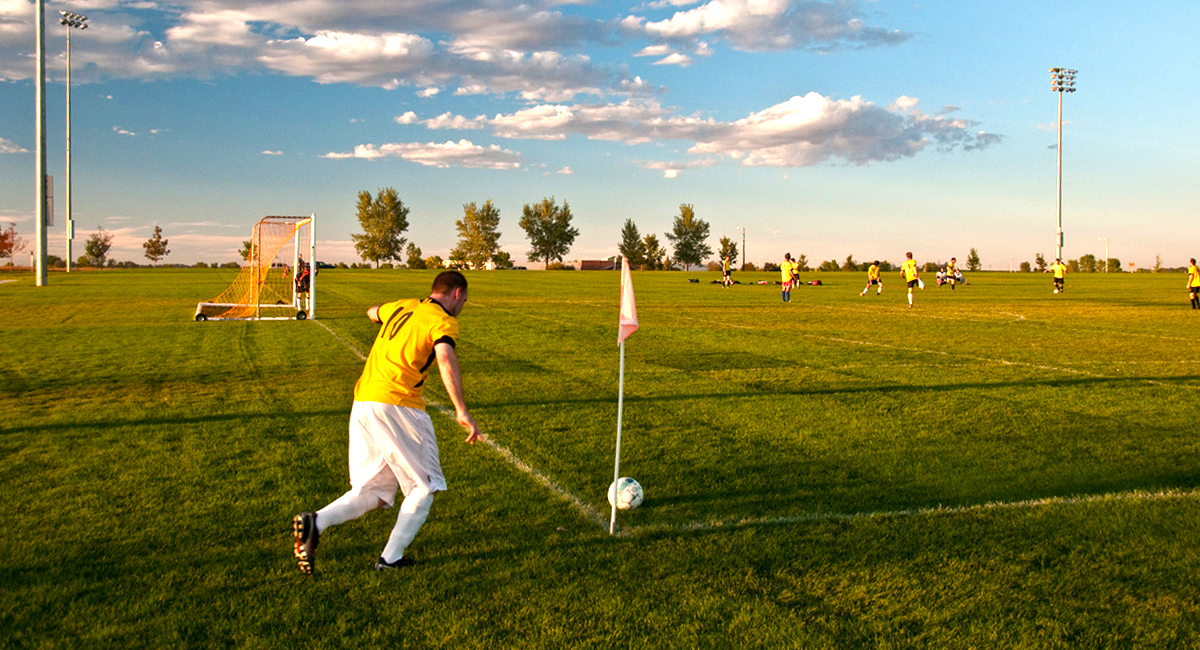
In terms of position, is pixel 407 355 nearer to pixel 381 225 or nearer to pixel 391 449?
pixel 391 449

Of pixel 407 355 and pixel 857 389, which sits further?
pixel 857 389

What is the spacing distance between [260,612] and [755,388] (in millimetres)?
8291

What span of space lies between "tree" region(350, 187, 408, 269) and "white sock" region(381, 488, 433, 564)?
152 metres

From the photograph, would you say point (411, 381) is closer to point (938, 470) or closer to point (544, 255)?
point (938, 470)

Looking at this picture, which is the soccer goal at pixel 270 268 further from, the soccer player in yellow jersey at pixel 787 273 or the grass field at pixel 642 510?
the soccer player in yellow jersey at pixel 787 273

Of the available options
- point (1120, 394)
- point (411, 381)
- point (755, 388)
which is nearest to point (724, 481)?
point (411, 381)

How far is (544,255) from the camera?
488ft

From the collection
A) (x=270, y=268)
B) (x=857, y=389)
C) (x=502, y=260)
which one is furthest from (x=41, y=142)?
(x=502, y=260)

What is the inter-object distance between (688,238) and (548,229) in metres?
23.1

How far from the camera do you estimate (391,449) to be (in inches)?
193

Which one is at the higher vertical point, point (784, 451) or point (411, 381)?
point (411, 381)

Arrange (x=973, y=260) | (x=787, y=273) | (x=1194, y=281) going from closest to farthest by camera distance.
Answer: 1. (x=1194, y=281)
2. (x=787, y=273)
3. (x=973, y=260)

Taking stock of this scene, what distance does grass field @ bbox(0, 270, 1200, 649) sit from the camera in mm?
4367

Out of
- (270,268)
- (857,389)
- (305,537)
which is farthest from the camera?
(270,268)
